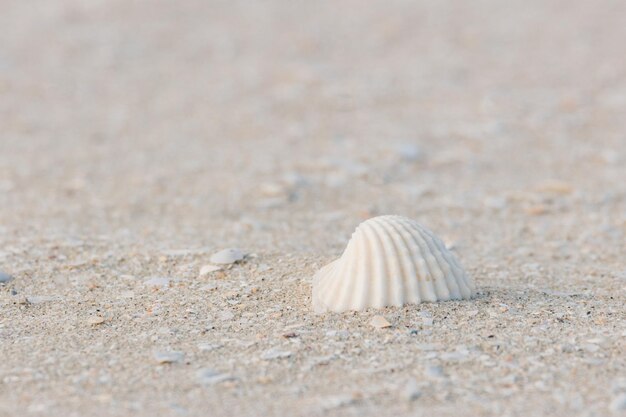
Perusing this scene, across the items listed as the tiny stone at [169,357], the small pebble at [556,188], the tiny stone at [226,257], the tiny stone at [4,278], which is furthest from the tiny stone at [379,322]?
the small pebble at [556,188]

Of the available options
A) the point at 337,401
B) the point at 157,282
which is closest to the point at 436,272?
the point at 337,401

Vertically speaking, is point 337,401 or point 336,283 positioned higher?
point 336,283

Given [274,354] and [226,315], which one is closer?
[274,354]

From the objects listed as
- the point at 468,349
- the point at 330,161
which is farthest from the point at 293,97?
the point at 468,349

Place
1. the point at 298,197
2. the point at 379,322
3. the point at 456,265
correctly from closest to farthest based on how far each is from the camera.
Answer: the point at 379,322, the point at 456,265, the point at 298,197

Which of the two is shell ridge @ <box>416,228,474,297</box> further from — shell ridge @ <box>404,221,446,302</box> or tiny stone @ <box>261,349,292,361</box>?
tiny stone @ <box>261,349,292,361</box>

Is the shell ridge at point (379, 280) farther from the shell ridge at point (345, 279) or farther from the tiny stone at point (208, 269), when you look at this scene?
the tiny stone at point (208, 269)

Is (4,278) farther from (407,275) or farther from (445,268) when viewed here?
(445,268)
